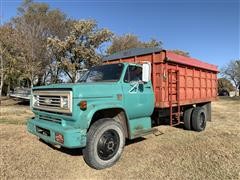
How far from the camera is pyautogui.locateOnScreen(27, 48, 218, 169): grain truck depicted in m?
4.80

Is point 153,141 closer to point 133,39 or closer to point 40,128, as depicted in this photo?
point 40,128

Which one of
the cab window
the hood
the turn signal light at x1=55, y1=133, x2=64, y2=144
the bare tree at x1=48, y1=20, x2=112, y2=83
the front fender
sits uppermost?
the bare tree at x1=48, y1=20, x2=112, y2=83

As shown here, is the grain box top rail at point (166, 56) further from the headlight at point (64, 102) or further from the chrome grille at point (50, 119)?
the chrome grille at point (50, 119)

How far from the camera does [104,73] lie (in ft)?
20.6

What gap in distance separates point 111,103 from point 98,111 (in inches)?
13.1

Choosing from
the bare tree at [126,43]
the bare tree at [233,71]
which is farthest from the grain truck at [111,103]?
the bare tree at [233,71]

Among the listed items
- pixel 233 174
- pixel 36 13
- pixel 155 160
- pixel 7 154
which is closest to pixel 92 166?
pixel 155 160

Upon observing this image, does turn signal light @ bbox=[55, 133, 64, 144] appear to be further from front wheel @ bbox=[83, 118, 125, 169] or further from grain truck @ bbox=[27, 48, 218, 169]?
front wheel @ bbox=[83, 118, 125, 169]

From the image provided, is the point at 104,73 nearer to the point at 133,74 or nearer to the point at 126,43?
the point at 133,74

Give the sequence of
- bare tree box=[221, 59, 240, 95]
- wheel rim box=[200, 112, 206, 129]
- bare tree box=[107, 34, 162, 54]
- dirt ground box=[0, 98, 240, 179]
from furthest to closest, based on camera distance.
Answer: bare tree box=[221, 59, 240, 95] → bare tree box=[107, 34, 162, 54] → wheel rim box=[200, 112, 206, 129] → dirt ground box=[0, 98, 240, 179]

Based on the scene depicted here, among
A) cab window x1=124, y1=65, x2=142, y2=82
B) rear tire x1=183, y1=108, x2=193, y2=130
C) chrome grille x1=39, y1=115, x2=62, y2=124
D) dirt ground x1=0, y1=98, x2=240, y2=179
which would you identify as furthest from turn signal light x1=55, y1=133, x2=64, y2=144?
rear tire x1=183, y1=108, x2=193, y2=130

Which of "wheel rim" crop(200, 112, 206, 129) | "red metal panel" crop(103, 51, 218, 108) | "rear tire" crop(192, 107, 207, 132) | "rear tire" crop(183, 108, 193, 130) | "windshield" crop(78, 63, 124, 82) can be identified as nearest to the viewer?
"windshield" crop(78, 63, 124, 82)

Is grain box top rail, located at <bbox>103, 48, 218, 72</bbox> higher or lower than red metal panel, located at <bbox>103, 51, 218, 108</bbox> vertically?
higher

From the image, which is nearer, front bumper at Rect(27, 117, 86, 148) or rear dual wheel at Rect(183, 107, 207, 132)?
front bumper at Rect(27, 117, 86, 148)
